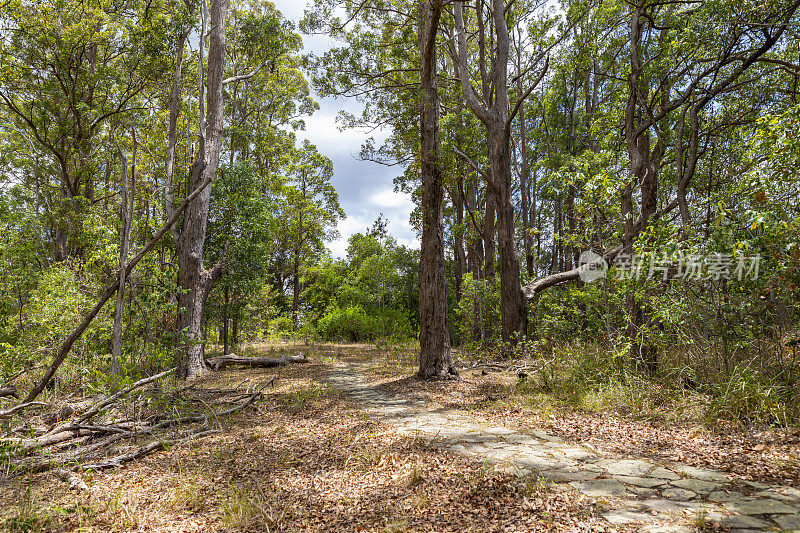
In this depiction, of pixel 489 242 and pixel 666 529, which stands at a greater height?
pixel 489 242

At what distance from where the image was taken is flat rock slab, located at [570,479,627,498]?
240cm

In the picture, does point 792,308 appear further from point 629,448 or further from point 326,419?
point 326,419

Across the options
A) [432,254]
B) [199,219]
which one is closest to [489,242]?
[432,254]

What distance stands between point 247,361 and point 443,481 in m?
9.04

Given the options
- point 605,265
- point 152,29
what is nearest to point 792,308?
point 605,265

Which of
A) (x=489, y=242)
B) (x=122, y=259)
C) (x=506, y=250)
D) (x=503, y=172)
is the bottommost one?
(x=122, y=259)

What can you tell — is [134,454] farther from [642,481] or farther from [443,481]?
[642,481]

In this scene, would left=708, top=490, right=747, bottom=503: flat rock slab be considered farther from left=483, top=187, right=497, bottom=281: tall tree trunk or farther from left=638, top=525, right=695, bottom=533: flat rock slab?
left=483, top=187, right=497, bottom=281: tall tree trunk

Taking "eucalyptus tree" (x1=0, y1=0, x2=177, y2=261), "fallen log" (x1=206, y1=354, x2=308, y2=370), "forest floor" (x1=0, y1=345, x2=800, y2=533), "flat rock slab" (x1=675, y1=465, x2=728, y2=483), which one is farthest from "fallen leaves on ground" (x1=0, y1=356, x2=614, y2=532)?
"eucalyptus tree" (x1=0, y1=0, x2=177, y2=261)

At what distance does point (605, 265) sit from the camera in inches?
294

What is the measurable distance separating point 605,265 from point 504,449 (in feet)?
17.6

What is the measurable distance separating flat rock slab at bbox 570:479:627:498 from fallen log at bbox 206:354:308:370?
929 centimetres

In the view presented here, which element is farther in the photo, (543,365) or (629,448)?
(543,365)

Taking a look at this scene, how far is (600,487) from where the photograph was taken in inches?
98.6
